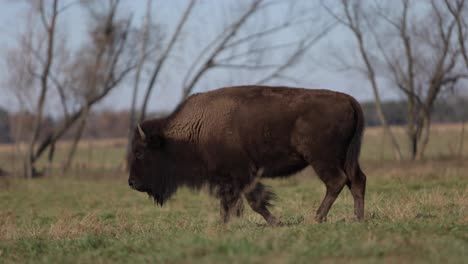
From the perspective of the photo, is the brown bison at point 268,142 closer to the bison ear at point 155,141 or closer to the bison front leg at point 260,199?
the bison front leg at point 260,199

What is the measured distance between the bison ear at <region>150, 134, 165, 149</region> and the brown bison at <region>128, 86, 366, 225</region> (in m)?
0.48

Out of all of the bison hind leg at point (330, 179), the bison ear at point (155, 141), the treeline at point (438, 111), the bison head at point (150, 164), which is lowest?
the treeline at point (438, 111)

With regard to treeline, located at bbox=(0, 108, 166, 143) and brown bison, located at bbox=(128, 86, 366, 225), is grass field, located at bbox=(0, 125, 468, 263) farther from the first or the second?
treeline, located at bbox=(0, 108, 166, 143)

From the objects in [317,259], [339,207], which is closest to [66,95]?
[339,207]

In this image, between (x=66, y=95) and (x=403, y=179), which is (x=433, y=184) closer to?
(x=403, y=179)

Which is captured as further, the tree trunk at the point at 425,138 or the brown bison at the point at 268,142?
the tree trunk at the point at 425,138

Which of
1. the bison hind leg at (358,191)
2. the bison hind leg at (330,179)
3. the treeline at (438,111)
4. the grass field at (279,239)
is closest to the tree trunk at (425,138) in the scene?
the treeline at (438,111)

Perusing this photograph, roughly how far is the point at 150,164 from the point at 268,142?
2191 mm

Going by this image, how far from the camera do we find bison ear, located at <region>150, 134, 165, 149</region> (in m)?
10.5

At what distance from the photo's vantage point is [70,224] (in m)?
9.94

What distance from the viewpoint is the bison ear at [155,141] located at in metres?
10.5

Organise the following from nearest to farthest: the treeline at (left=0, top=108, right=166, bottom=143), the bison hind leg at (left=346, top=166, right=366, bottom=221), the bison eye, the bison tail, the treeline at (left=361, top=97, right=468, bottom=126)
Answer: the bison hind leg at (left=346, top=166, right=366, bottom=221) → the bison tail → the bison eye → the treeline at (left=361, top=97, right=468, bottom=126) → the treeline at (left=0, top=108, right=166, bottom=143)

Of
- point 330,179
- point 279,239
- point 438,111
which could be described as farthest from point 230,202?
point 438,111

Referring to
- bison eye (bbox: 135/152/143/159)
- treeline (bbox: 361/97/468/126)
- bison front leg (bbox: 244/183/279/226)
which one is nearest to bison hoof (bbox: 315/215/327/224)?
bison front leg (bbox: 244/183/279/226)
